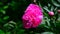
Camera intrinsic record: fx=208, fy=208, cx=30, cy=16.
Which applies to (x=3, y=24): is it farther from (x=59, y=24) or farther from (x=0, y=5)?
(x=59, y=24)

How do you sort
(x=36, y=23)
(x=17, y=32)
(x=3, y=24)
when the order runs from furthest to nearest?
(x=3, y=24) < (x=17, y=32) < (x=36, y=23)

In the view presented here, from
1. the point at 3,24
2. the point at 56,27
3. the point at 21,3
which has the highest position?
the point at 21,3

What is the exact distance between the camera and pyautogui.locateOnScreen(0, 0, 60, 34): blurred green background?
1.23 metres

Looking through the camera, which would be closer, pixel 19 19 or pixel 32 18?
pixel 32 18

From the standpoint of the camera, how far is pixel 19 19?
135 centimetres

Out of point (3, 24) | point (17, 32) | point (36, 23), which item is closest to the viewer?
point (36, 23)

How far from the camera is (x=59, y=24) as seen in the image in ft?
4.02

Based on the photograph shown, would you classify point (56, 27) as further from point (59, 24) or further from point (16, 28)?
point (16, 28)

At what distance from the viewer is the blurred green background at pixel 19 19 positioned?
1.23m

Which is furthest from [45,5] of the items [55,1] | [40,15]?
[40,15]

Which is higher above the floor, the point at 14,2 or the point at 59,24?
the point at 14,2

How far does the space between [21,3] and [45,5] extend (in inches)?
6.7

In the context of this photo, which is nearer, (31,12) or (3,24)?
(31,12)

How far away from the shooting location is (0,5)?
1404 millimetres
